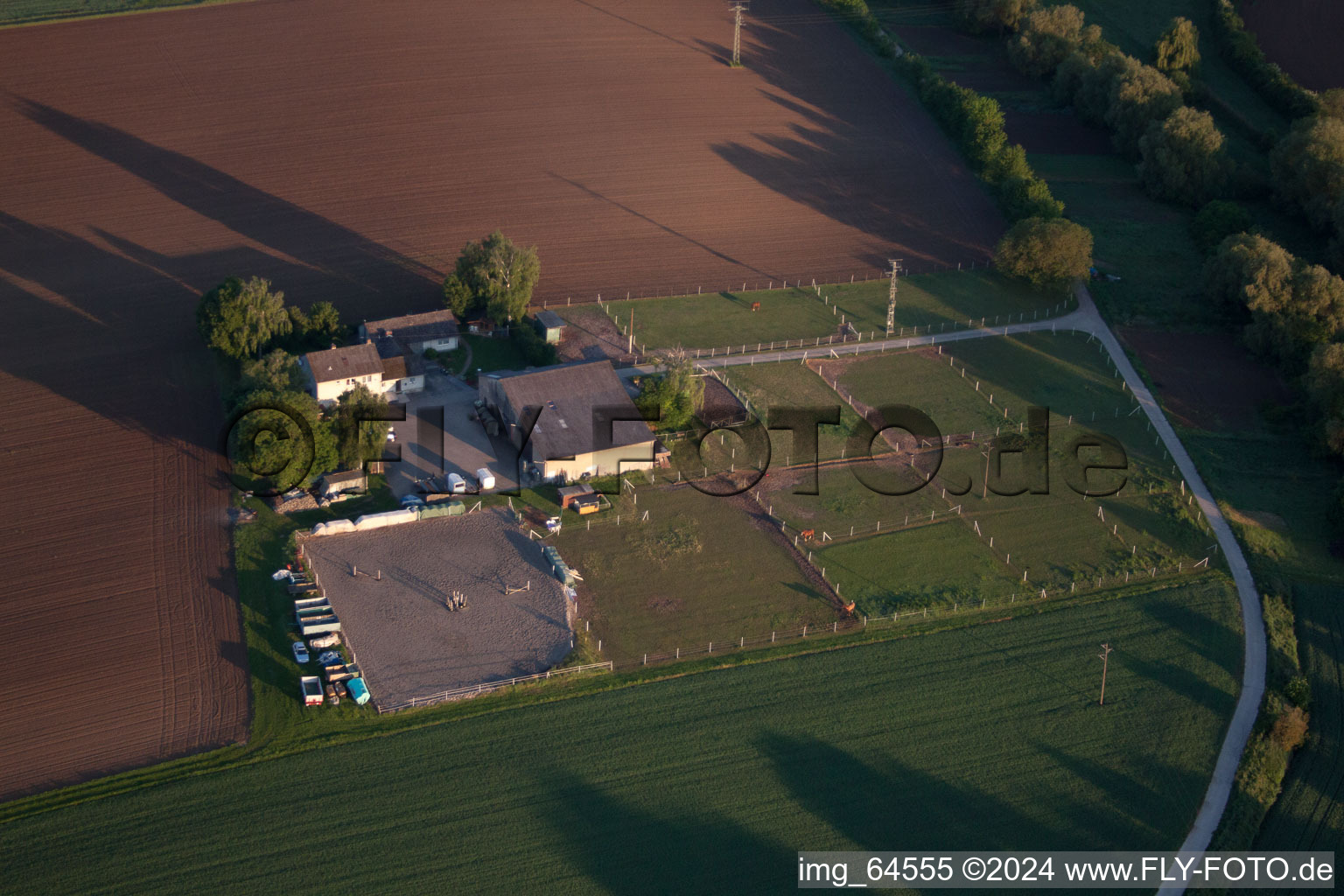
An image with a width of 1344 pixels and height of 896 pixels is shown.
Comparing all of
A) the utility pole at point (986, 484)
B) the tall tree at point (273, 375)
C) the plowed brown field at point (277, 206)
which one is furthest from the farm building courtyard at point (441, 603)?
the utility pole at point (986, 484)

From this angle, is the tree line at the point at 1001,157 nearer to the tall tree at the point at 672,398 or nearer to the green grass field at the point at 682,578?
the tall tree at the point at 672,398

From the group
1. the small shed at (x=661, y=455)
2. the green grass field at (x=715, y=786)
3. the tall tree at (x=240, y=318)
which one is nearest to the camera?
the green grass field at (x=715, y=786)

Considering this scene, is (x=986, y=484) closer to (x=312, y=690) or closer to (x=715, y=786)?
(x=715, y=786)

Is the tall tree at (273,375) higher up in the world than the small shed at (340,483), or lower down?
higher up

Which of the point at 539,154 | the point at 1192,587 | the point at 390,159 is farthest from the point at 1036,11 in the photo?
the point at 1192,587

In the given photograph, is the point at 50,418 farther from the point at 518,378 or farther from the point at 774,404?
the point at 774,404

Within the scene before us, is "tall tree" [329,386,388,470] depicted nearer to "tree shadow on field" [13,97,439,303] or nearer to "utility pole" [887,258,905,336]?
"tree shadow on field" [13,97,439,303]

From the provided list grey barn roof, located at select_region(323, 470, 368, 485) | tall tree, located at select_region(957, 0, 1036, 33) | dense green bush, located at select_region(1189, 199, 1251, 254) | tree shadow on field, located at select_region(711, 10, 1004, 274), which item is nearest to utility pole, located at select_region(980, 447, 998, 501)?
tree shadow on field, located at select_region(711, 10, 1004, 274)

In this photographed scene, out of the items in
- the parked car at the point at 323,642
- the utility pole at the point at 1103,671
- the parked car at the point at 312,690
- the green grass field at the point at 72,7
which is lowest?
the parked car at the point at 312,690
